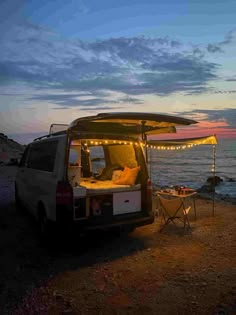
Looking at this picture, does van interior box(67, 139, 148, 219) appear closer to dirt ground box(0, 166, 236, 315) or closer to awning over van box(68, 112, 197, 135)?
awning over van box(68, 112, 197, 135)

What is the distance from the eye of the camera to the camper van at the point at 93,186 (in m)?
6.21

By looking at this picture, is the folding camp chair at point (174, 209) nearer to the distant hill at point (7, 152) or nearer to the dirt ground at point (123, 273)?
the dirt ground at point (123, 273)

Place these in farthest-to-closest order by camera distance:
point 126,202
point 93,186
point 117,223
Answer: point 93,186 → point 126,202 → point 117,223

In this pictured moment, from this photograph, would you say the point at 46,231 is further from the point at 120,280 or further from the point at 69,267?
the point at 120,280

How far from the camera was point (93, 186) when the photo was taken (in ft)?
23.9

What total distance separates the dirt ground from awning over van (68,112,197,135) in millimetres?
2287

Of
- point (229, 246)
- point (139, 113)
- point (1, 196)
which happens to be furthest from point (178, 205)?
point (1, 196)

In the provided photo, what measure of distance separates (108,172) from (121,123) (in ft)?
5.55

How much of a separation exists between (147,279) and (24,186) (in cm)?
533

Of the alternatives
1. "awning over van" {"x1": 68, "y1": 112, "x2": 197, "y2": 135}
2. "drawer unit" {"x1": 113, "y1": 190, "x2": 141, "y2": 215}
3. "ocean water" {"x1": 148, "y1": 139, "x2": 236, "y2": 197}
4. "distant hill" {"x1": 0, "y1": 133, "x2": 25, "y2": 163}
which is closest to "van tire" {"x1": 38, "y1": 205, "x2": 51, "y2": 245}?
"drawer unit" {"x1": 113, "y1": 190, "x2": 141, "y2": 215}

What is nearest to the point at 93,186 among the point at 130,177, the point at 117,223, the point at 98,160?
the point at 130,177

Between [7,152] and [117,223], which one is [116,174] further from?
[7,152]

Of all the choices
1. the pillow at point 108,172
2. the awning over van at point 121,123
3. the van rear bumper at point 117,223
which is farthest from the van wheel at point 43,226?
the pillow at point 108,172

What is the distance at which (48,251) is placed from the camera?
6.63 metres
